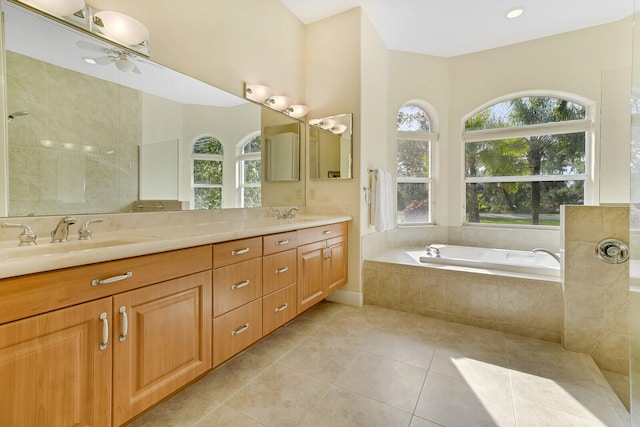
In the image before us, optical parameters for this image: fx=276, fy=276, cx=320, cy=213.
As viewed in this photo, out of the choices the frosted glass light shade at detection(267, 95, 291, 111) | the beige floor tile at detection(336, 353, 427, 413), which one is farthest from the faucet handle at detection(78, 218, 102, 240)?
the frosted glass light shade at detection(267, 95, 291, 111)

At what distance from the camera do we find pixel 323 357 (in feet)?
5.94

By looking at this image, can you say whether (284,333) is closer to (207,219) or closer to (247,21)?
(207,219)

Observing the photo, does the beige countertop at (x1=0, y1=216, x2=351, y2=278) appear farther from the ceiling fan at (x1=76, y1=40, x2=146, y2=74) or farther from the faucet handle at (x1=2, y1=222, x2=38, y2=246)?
the ceiling fan at (x1=76, y1=40, x2=146, y2=74)

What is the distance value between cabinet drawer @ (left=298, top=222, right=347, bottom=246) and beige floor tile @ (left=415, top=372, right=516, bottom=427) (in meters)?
1.16

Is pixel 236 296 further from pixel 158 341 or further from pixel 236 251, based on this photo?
pixel 158 341

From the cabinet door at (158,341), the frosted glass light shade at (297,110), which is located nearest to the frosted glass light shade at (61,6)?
the cabinet door at (158,341)

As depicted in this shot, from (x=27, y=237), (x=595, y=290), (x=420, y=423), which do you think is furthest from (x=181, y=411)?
(x=595, y=290)

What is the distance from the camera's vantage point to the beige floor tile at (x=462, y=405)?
1.30 meters

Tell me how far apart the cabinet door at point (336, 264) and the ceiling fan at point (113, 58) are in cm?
175

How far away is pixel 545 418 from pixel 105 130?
8.55ft

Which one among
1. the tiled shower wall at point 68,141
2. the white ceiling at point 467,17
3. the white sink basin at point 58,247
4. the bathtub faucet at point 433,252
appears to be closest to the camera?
the white sink basin at point 58,247

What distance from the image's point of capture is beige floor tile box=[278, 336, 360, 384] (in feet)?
5.45

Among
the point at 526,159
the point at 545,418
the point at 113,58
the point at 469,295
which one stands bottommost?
the point at 545,418

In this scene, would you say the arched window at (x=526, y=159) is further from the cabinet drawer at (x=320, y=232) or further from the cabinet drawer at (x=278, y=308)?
the cabinet drawer at (x=278, y=308)
